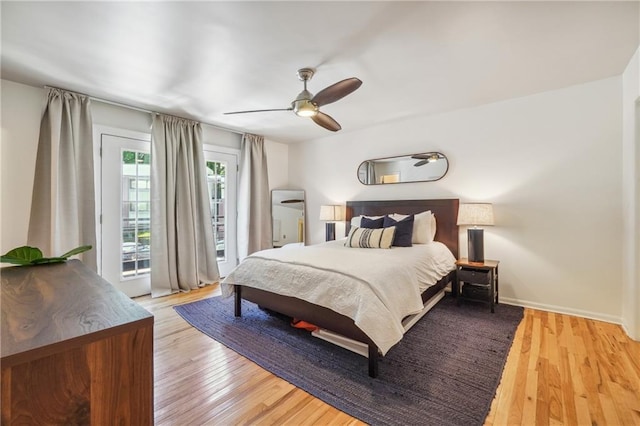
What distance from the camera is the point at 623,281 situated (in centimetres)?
271

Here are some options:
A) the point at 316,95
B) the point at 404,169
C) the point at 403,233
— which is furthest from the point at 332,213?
the point at 316,95

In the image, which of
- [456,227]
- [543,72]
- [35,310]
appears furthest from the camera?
[456,227]

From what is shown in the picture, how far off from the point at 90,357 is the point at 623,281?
4043 millimetres

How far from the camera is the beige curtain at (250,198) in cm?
480

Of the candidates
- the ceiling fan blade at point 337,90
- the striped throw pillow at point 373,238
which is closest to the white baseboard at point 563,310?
the striped throw pillow at point 373,238

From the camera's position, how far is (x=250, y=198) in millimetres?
4828

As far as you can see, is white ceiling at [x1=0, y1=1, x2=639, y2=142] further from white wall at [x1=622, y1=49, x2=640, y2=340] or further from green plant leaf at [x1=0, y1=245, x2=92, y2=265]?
green plant leaf at [x1=0, y1=245, x2=92, y2=265]

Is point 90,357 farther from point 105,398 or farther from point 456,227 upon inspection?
point 456,227

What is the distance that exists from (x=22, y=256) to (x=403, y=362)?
2.50 m

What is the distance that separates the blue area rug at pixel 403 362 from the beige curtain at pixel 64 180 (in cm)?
150

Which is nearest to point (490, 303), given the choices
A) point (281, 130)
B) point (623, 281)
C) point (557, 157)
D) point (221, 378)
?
point (623, 281)

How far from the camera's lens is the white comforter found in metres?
1.90

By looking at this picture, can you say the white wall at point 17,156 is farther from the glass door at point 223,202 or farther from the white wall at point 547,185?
the white wall at point 547,185

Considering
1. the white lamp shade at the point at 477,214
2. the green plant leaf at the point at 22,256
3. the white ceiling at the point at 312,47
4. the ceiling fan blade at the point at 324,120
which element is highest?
the white ceiling at the point at 312,47
